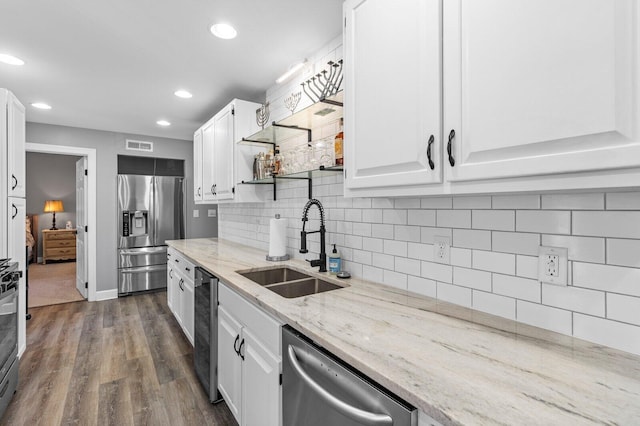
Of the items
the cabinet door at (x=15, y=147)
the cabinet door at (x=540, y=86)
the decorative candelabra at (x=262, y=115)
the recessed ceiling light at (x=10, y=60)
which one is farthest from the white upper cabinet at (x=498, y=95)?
the cabinet door at (x=15, y=147)

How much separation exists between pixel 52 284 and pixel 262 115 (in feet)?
16.4

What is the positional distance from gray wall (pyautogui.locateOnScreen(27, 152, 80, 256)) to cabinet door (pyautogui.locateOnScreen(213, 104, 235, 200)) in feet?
18.9

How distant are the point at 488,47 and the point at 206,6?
1.56 metres

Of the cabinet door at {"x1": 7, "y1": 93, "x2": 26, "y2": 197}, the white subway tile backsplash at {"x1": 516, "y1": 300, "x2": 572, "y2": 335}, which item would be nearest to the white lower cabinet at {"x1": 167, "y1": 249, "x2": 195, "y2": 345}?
the cabinet door at {"x1": 7, "y1": 93, "x2": 26, "y2": 197}

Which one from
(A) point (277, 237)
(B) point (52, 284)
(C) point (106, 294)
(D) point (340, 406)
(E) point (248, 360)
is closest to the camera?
(D) point (340, 406)

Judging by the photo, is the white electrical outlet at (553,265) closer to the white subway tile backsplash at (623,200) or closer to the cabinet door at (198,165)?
the white subway tile backsplash at (623,200)

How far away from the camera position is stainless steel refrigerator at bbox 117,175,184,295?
15.0 ft

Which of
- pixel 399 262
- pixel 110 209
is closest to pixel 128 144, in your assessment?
pixel 110 209

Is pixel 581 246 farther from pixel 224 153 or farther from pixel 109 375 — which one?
pixel 109 375

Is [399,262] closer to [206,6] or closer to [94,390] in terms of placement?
[206,6]

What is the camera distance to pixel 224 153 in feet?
9.71

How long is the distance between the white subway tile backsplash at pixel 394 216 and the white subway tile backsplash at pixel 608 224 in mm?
697

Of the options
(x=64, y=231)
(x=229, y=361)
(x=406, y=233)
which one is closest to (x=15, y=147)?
(x=229, y=361)

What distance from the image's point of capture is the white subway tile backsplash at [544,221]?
100 centimetres
